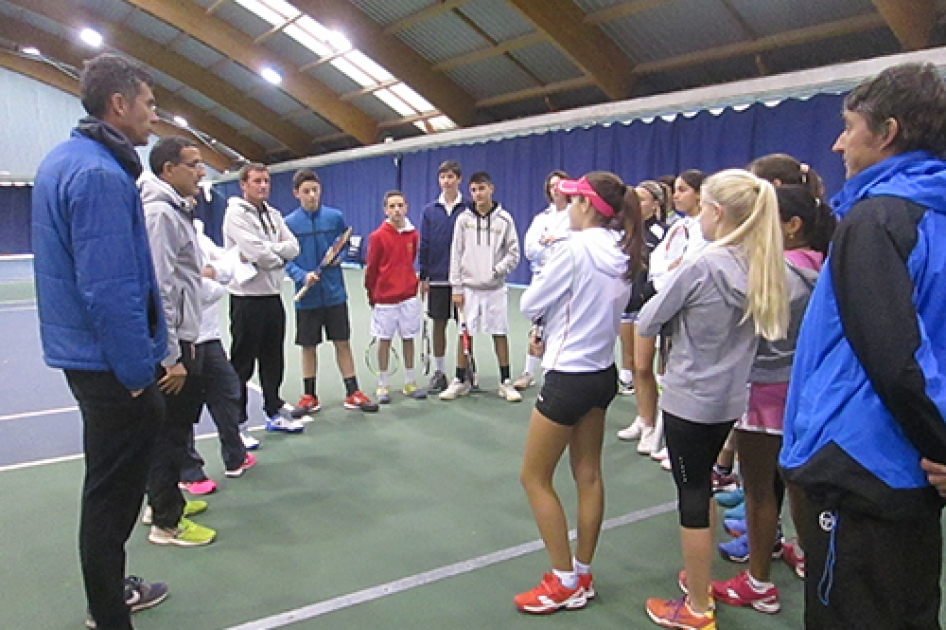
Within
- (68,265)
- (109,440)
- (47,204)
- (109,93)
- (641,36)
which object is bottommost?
(109,440)

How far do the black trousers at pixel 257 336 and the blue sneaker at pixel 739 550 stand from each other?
2.67 meters

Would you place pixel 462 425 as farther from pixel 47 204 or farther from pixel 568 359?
pixel 47 204

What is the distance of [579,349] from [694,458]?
18.7 inches

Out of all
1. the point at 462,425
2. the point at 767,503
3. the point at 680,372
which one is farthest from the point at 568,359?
the point at 462,425

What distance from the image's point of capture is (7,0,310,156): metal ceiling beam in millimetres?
12734

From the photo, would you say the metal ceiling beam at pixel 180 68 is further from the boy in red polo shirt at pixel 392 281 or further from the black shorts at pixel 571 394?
the black shorts at pixel 571 394

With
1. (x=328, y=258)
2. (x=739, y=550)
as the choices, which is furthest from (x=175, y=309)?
(x=739, y=550)

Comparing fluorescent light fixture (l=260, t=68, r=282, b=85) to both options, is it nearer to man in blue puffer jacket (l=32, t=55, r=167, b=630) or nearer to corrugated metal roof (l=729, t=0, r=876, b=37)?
corrugated metal roof (l=729, t=0, r=876, b=37)

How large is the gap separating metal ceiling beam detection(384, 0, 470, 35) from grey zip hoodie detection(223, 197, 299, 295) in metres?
6.80

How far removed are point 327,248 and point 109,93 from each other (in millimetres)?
2619

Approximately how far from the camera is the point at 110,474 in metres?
1.85

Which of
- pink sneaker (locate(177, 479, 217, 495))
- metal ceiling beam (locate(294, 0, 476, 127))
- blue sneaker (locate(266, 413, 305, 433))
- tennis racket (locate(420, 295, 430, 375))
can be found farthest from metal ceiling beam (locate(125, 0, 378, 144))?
pink sneaker (locate(177, 479, 217, 495))

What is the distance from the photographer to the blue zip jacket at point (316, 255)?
14.5ft

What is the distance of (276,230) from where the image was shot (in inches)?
156
